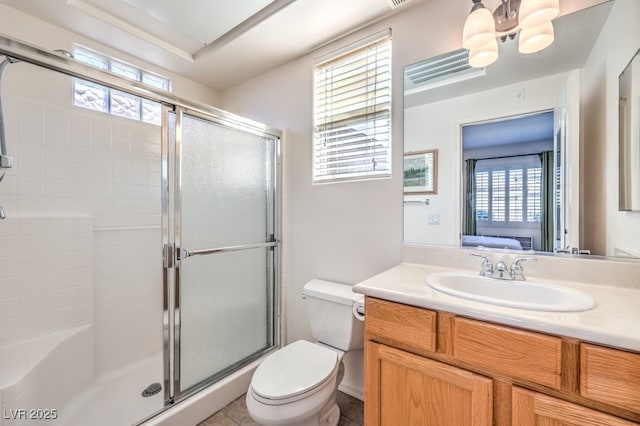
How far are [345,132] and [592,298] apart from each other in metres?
1.48

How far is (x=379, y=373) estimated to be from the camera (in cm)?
110

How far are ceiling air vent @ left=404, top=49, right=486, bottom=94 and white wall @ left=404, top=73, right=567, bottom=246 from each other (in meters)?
0.10

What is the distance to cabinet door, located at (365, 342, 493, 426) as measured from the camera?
2.94 feet

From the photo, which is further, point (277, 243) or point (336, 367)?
point (277, 243)

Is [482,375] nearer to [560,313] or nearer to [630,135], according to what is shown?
[560,313]

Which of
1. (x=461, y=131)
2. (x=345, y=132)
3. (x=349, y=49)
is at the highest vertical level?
(x=349, y=49)

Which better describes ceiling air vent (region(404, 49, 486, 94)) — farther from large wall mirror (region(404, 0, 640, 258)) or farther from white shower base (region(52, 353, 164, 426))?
white shower base (region(52, 353, 164, 426))

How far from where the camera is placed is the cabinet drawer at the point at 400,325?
987 millimetres

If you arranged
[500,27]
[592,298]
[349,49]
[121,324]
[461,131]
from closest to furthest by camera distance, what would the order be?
[592,298] < [500,27] < [461,131] < [349,49] < [121,324]

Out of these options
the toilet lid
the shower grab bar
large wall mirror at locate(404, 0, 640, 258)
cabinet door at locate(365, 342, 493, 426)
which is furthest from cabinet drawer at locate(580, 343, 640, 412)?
the shower grab bar

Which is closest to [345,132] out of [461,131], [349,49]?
[349,49]

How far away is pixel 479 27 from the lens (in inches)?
50.8

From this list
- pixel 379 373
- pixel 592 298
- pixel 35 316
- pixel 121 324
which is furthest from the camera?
pixel 121 324

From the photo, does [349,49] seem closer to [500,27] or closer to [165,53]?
[500,27]
